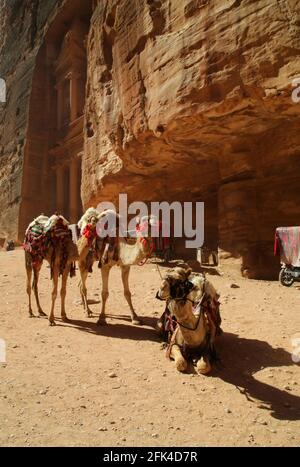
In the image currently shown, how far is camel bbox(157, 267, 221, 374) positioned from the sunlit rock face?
18.1 feet

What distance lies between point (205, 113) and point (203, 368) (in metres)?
6.90

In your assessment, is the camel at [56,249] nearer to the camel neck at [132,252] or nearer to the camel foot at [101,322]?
the camel foot at [101,322]

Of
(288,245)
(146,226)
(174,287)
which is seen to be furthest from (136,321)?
(288,245)

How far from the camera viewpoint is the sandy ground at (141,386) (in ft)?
11.0

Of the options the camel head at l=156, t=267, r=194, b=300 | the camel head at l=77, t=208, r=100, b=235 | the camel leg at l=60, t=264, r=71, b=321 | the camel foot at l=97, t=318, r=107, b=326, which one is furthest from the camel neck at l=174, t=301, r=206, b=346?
the camel head at l=77, t=208, r=100, b=235

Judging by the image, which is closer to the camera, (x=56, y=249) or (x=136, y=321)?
(x=136, y=321)

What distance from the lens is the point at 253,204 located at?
1167 centimetres

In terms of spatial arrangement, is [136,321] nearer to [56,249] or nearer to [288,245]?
[56,249]

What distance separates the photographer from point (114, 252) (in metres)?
7.12

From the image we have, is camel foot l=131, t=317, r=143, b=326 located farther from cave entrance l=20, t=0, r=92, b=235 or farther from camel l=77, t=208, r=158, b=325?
cave entrance l=20, t=0, r=92, b=235

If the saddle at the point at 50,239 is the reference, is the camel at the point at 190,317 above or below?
below

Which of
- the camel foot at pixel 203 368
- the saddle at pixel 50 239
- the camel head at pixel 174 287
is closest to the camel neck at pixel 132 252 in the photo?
the saddle at pixel 50 239

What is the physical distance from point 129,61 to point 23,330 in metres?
9.97
